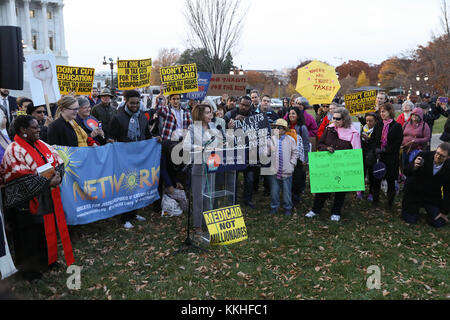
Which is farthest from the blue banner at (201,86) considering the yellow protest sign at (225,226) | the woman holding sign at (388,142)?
the yellow protest sign at (225,226)

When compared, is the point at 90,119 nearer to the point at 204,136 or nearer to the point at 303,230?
the point at 204,136

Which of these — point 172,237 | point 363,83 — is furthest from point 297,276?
point 363,83

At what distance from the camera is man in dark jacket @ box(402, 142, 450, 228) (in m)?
6.93

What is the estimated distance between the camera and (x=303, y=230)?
6824 millimetres

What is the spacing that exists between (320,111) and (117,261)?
24.0 ft

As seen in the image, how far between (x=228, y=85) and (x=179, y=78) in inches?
185

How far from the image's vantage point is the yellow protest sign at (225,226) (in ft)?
18.7

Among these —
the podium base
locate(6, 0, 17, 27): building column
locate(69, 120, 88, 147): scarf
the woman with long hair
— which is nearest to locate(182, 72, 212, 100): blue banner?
the woman with long hair

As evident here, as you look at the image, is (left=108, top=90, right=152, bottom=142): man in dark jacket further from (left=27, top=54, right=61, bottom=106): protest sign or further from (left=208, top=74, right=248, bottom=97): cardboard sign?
(left=208, top=74, right=248, bottom=97): cardboard sign

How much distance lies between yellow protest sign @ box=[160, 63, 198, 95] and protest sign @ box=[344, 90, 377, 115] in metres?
3.99

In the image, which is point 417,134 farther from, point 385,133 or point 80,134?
point 80,134

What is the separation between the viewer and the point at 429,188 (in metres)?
7.11

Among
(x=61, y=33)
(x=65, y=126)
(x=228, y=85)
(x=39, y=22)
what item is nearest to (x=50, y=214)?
(x=65, y=126)

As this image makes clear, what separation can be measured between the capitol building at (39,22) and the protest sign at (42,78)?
6810 cm
